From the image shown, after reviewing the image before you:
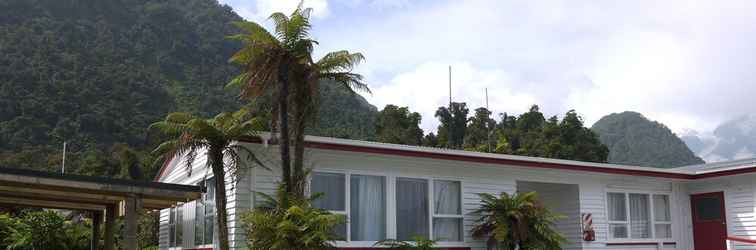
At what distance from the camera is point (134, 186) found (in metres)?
10.9

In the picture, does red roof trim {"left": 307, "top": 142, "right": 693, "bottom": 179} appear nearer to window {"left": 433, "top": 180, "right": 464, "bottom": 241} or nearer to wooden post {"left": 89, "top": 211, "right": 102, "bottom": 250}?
window {"left": 433, "top": 180, "right": 464, "bottom": 241}

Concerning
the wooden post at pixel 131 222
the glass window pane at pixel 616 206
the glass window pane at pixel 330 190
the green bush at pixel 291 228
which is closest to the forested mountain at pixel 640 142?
the glass window pane at pixel 616 206

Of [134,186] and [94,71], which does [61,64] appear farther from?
[134,186]

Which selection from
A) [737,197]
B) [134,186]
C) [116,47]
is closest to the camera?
[134,186]

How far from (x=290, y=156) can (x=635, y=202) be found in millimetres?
9752

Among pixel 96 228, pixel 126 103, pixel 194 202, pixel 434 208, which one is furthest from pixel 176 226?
pixel 126 103

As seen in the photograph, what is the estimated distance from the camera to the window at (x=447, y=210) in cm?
1649

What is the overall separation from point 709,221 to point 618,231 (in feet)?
8.46

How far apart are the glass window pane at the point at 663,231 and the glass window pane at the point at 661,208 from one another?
0.17 meters

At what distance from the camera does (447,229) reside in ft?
54.4

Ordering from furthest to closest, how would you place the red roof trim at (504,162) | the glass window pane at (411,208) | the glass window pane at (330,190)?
the glass window pane at (411,208), the glass window pane at (330,190), the red roof trim at (504,162)

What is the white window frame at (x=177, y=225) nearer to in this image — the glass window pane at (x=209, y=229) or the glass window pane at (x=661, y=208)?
the glass window pane at (x=209, y=229)

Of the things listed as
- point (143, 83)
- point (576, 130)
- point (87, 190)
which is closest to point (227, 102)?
point (143, 83)

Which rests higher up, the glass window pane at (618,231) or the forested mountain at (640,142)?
the forested mountain at (640,142)
